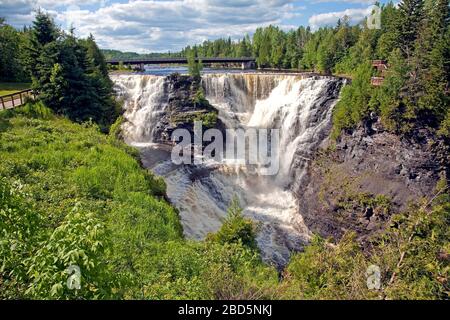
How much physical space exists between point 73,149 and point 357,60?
40636mm

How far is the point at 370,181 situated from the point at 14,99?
2593cm

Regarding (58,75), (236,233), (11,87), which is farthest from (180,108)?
(236,233)

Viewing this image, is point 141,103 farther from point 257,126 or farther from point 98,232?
point 98,232

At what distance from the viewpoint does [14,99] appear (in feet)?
76.4

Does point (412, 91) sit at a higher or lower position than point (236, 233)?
higher

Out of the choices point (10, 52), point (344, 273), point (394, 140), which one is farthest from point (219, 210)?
point (10, 52)

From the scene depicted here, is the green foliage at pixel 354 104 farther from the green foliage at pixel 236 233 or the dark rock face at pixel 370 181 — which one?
the green foliage at pixel 236 233

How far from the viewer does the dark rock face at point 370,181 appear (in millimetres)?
24062

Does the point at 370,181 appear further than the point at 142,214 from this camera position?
Yes

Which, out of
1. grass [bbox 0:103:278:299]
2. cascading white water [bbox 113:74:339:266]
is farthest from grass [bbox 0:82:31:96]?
cascading white water [bbox 113:74:339:266]

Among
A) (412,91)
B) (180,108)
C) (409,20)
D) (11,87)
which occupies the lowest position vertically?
(180,108)

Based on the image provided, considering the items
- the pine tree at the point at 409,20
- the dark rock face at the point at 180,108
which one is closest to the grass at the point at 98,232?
the dark rock face at the point at 180,108

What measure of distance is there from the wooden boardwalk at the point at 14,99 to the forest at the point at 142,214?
0.97m

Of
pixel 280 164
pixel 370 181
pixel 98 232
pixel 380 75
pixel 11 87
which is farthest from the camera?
pixel 280 164
